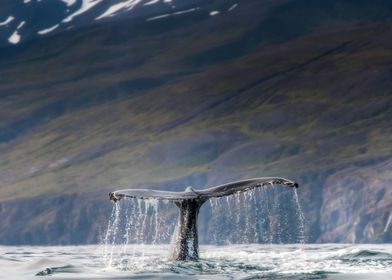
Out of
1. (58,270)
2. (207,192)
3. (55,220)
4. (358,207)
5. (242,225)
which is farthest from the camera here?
(55,220)

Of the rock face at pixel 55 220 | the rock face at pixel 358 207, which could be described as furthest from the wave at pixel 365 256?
the rock face at pixel 55 220

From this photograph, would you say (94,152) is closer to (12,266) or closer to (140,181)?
(140,181)

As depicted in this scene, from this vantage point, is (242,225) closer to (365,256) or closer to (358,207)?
(358,207)

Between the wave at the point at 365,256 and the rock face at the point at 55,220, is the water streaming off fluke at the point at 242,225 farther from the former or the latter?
the wave at the point at 365,256

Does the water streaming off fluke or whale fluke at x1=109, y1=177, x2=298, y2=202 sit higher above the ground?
the water streaming off fluke

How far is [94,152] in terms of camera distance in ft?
623

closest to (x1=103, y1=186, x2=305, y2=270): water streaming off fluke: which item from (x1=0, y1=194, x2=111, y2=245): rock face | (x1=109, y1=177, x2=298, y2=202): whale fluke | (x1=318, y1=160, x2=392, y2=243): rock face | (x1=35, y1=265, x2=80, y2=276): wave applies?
(x1=318, y1=160, x2=392, y2=243): rock face

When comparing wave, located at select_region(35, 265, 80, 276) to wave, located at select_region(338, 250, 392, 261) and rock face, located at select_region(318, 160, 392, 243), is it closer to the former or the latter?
wave, located at select_region(338, 250, 392, 261)

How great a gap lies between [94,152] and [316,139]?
138ft

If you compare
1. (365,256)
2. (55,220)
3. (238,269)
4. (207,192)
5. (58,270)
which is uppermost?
(55,220)

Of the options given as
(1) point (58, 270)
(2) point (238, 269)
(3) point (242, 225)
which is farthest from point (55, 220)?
(2) point (238, 269)

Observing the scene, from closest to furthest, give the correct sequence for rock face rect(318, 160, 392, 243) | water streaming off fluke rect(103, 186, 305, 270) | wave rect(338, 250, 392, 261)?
wave rect(338, 250, 392, 261) < water streaming off fluke rect(103, 186, 305, 270) < rock face rect(318, 160, 392, 243)

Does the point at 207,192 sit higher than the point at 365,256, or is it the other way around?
the point at 207,192

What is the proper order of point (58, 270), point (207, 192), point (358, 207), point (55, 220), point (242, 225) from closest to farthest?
point (207, 192), point (58, 270), point (242, 225), point (358, 207), point (55, 220)
